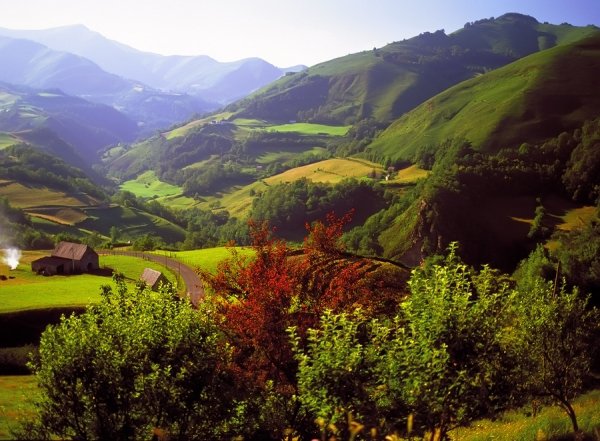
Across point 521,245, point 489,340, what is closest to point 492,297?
point 489,340

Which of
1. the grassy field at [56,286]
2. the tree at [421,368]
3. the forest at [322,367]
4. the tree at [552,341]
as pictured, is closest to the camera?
the tree at [421,368]

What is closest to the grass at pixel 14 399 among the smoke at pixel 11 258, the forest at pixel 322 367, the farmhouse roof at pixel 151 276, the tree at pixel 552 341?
the forest at pixel 322 367

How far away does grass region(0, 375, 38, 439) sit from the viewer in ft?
76.4

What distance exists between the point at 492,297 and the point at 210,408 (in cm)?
1369

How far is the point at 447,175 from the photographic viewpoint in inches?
7013

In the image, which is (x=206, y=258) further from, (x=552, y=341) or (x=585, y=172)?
(x=585, y=172)

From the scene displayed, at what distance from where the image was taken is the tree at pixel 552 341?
84.4 ft

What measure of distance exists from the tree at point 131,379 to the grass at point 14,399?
2.42 meters

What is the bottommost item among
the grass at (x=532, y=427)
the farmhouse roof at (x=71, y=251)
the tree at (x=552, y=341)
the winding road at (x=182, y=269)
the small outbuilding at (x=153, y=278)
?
the winding road at (x=182, y=269)

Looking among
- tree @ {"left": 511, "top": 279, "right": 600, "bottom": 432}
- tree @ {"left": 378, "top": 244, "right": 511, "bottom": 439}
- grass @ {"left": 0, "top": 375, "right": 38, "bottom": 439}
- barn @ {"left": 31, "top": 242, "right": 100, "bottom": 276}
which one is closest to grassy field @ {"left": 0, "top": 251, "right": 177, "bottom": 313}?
barn @ {"left": 31, "top": 242, "right": 100, "bottom": 276}

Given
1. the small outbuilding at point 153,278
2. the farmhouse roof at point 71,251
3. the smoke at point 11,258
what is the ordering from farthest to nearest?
the smoke at point 11,258
the farmhouse roof at point 71,251
the small outbuilding at point 153,278

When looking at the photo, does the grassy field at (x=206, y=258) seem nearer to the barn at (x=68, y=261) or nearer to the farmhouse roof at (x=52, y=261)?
the barn at (x=68, y=261)

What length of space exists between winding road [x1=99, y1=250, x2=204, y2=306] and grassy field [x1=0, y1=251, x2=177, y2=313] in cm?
262

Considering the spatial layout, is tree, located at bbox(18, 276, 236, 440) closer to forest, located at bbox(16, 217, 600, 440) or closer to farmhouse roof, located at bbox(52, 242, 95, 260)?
forest, located at bbox(16, 217, 600, 440)
